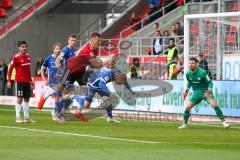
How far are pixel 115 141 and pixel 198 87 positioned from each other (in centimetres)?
601

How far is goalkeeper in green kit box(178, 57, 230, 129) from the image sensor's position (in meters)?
22.5

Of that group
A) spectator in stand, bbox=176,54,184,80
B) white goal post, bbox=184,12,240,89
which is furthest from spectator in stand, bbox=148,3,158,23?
white goal post, bbox=184,12,240,89

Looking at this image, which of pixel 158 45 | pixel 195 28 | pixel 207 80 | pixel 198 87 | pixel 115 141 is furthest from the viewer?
pixel 158 45

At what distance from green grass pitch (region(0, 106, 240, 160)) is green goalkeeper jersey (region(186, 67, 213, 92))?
3.46 feet

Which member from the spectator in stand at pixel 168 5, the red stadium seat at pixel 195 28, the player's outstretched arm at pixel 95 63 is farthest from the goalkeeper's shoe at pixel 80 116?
the spectator in stand at pixel 168 5

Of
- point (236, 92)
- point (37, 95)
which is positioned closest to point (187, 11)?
point (236, 92)

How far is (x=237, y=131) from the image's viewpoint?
21281mm

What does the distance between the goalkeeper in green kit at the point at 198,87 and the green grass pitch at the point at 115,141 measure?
449 mm

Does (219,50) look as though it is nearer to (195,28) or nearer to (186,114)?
(195,28)

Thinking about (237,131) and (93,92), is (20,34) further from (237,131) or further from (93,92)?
(237,131)

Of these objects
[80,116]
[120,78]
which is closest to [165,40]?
[120,78]

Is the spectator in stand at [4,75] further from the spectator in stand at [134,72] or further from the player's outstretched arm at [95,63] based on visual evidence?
the player's outstretched arm at [95,63]

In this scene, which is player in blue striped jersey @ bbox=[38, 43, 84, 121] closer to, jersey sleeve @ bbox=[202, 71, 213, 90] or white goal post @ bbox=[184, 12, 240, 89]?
white goal post @ bbox=[184, 12, 240, 89]

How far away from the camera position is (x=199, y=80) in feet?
74.5
